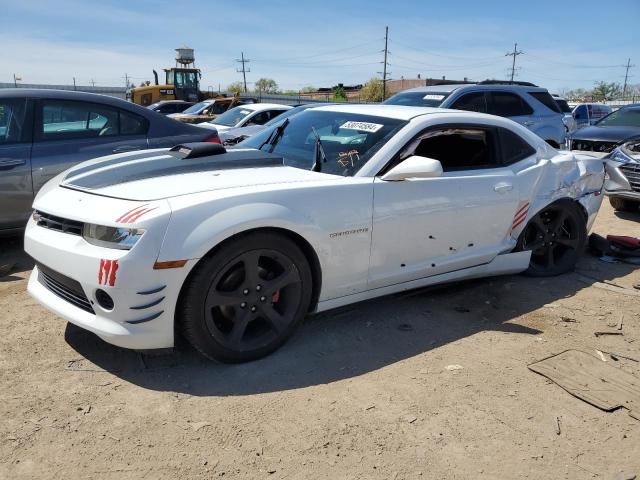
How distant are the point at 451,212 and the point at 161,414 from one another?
2333 mm

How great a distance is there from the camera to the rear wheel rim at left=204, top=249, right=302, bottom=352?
2.95 m

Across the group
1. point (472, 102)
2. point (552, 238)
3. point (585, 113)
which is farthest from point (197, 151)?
point (585, 113)

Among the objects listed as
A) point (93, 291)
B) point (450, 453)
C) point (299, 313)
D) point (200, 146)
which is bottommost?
point (450, 453)

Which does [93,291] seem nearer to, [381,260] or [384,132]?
[381,260]

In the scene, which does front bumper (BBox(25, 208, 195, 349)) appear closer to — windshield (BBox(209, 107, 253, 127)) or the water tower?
windshield (BBox(209, 107, 253, 127))

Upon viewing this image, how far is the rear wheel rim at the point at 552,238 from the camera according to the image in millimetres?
4723


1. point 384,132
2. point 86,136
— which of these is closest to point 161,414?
point 384,132

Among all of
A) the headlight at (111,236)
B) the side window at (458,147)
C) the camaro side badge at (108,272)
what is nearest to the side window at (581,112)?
the side window at (458,147)

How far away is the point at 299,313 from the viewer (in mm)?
3254

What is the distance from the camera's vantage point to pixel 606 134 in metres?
10.4

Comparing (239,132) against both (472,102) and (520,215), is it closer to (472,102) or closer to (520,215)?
(472,102)

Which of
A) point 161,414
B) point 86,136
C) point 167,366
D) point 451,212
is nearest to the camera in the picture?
point 161,414

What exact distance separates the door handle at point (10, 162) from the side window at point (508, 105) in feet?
23.4

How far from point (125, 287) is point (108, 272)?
4.4 inches
